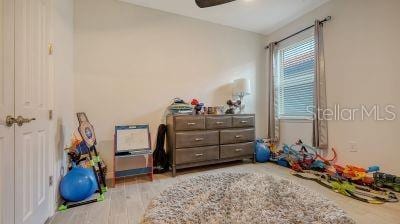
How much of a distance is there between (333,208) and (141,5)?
11.7ft

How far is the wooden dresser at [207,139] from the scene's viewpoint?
2738mm

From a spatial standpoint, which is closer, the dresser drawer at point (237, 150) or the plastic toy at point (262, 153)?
the dresser drawer at point (237, 150)

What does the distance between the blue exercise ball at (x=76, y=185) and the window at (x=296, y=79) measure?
3.37 m

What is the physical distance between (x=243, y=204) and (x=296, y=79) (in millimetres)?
2673

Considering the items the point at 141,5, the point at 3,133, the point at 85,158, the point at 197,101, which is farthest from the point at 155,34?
the point at 3,133

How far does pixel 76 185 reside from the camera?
1.88 metres

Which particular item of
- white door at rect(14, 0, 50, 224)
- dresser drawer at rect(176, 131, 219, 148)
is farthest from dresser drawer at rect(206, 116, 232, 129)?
white door at rect(14, 0, 50, 224)

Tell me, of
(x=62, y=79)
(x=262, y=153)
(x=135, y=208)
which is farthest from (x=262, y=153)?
(x=62, y=79)

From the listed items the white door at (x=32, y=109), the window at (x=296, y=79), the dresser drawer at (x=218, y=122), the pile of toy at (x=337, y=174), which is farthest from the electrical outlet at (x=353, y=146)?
the white door at (x=32, y=109)

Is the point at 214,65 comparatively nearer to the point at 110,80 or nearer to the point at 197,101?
the point at 197,101

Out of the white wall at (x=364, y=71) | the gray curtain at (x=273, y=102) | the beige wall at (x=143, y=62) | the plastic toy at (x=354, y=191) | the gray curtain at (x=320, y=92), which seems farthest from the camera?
the gray curtain at (x=273, y=102)

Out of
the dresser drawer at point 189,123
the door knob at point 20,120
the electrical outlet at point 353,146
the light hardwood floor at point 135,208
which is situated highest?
the door knob at point 20,120

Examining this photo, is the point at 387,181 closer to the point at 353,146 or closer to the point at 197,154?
the point at 353,146

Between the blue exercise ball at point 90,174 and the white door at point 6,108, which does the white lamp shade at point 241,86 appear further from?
the white door at point 6,108
